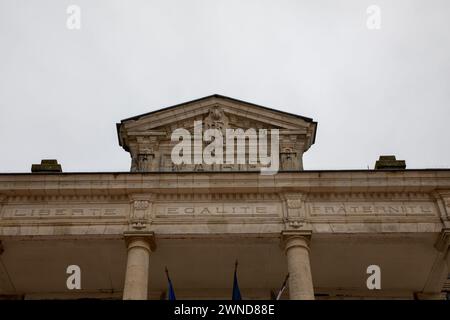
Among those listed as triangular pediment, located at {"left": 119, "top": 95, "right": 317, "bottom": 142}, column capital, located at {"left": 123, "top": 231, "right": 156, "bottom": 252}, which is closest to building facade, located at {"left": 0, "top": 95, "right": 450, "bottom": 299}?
column capital, located at {"left": 123, "top": 231, "right": 156, "bottom": 252}

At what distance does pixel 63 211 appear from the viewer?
2128 cm

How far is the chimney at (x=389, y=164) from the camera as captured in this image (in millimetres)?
22766

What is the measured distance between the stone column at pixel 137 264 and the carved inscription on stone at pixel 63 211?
124 cm

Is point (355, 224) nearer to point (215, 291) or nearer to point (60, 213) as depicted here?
point (215, 291)

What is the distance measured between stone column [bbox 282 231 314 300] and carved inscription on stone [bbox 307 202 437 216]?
1.24 m

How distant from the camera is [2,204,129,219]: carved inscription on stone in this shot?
69.4ft

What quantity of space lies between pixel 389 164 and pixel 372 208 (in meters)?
2.39

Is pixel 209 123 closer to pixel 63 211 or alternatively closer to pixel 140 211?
pixel 140 211

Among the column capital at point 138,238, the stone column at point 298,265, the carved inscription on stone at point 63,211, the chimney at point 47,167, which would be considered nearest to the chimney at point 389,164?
the stone column at point 298,265

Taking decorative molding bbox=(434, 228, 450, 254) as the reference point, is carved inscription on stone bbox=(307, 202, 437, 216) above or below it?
above

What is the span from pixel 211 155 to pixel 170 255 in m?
3.95

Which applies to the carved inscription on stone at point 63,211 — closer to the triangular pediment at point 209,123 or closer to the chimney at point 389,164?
the triangular pediment at point 209,123

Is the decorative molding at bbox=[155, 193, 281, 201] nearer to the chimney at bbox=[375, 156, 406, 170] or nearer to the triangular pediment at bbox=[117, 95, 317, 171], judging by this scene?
the triangular pediment at bbox=[117, 95, 317, 171]

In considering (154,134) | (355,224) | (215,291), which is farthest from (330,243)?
(154,134)
